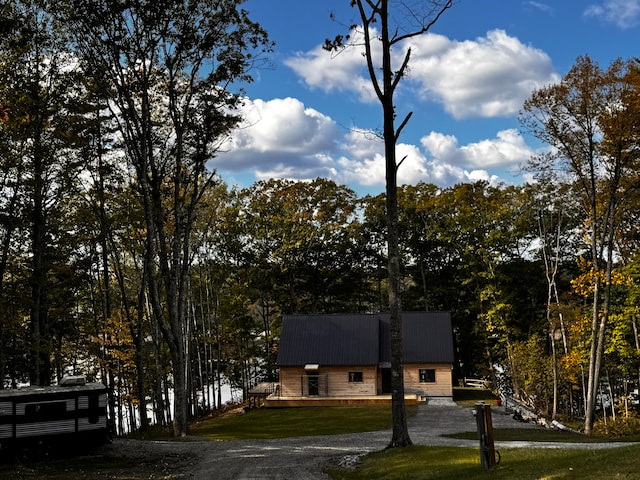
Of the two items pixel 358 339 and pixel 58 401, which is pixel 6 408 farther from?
pixel 358 339

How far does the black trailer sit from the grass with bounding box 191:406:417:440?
4799 millimetres

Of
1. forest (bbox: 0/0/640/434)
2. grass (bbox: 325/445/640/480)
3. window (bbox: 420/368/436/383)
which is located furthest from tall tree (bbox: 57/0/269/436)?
window (bbox: 420/368/436/383)

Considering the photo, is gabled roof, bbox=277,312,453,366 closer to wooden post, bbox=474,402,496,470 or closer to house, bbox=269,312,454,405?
house, bbox=269,312,454,405

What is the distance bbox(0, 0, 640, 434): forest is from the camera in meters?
22.2

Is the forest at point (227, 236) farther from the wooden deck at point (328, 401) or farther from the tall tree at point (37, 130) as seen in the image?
the wooden deck at point (328, 401)

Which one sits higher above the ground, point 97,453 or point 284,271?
point 284,271

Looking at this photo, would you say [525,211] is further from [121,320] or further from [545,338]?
[121,320]

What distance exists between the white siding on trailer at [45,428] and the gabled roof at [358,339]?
19.6m

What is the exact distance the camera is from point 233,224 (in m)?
44.2

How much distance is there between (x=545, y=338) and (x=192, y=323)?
2662 centimetres

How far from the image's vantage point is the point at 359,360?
3694cm

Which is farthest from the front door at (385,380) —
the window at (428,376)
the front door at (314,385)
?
the front door at (314,385)

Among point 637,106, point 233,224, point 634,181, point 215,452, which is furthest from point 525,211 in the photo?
point 215,452

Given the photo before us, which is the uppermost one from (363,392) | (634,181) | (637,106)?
(637,106)
